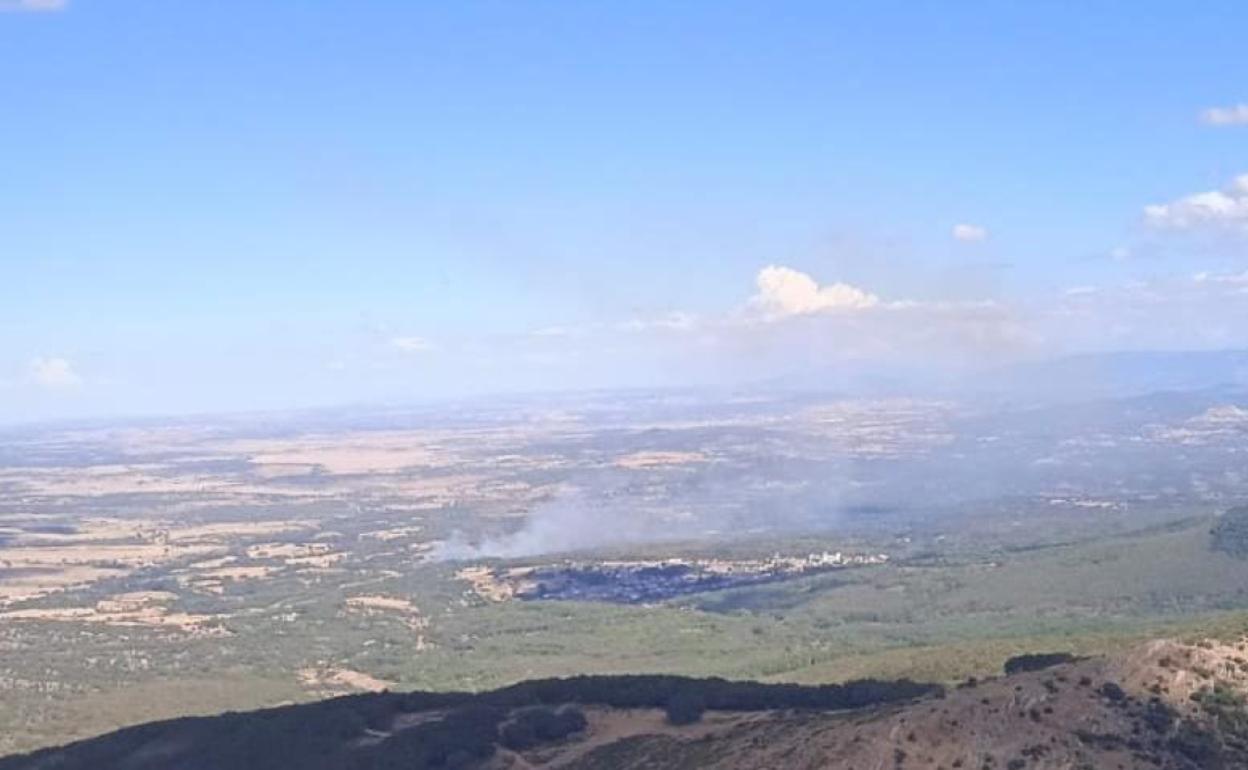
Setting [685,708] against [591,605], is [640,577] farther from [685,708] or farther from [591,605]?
[685,708]

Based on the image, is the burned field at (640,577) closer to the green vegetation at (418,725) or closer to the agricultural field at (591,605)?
the agricultural field at (591,605)

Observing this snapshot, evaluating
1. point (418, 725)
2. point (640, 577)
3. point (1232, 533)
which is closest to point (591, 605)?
point (640, 577)

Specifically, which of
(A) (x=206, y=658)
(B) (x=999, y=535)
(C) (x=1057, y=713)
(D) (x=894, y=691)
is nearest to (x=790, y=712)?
(D) (x=894, y=691)

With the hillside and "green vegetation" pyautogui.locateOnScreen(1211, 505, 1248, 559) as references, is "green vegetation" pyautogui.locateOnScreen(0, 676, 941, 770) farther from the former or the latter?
"green vegetation" pyautogui.locateOnScreen(1211, 505, 1248, 559)

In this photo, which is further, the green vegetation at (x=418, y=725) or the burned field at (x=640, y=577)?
the burned field at (x=640, y=577)

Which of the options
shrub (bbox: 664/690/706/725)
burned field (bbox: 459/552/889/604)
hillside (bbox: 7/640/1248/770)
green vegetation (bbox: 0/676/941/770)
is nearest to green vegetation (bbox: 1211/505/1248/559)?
burned field (bbox: 459/552/889/604)

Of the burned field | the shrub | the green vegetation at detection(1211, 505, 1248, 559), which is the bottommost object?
the burned field

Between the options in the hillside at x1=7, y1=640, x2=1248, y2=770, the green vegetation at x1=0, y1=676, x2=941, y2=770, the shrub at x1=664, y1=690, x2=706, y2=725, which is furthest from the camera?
the shrub at x1=664, y1=690, x2=706, y2=725

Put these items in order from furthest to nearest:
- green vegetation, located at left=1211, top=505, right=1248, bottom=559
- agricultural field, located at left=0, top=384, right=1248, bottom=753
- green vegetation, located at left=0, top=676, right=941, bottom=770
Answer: green vegetation, located at left=1211, top=505, right=1248, bottom=559
agricultural field, located at left=0, top=384, right=1248, bottom=753
green vegetation, located at left=0, top=676, right=941, bottom=770

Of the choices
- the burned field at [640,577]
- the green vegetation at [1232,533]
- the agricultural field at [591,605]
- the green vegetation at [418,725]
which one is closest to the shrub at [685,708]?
the green vegetation at [418,725]
